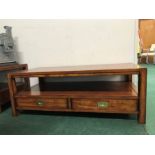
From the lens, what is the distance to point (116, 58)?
61.0 inches

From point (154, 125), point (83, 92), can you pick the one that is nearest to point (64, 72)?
point (83, 92)

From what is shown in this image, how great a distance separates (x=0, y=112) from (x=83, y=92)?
2.49ft

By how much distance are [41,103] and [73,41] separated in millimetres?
705

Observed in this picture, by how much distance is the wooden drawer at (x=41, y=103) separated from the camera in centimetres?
118

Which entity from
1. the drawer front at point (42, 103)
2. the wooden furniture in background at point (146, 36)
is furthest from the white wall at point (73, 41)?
the wooden furniture in background at point (146, 36)

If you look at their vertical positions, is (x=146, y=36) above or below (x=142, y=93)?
above

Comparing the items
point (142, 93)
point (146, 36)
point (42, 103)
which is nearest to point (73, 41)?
point (42, 103)

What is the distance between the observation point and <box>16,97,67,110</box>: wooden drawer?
1.18 meters

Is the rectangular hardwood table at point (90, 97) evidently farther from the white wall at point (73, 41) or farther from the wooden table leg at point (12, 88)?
the white wall at point (73, 41)

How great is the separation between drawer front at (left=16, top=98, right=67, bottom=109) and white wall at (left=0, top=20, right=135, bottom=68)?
548 mm

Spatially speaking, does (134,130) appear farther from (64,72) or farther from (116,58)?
(116,58)

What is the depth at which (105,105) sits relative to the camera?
3.60ft

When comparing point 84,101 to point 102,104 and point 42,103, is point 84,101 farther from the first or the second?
point 42,103

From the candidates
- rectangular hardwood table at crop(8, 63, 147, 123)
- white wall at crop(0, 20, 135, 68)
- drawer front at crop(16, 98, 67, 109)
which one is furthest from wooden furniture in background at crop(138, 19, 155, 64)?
drawer front at crop(16, 98, 67, 109)
